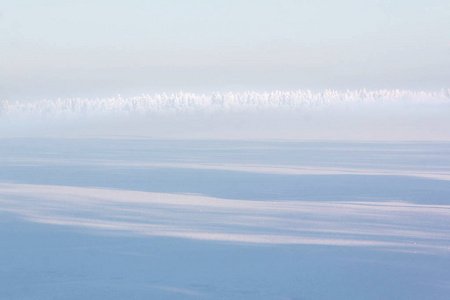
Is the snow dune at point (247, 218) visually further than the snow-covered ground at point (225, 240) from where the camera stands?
Yes

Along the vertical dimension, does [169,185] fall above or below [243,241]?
above

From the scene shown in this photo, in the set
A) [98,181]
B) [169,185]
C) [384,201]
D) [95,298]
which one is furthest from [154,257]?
[98,181]

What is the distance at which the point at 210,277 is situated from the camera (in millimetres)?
9227

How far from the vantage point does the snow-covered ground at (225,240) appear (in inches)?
344

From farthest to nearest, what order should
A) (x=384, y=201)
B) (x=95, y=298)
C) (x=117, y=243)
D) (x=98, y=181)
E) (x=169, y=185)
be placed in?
(x=98, y=181), (x=169, y=185), (x=384, y=201), (x=117, y=243), (x=95, y=298)

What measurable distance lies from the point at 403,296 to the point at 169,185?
15029 mm

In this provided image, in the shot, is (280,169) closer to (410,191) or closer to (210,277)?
(410,191)

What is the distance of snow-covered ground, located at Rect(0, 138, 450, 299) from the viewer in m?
8.75

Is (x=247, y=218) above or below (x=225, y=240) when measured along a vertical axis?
above

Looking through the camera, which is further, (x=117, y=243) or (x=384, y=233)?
(x=384, y=233)

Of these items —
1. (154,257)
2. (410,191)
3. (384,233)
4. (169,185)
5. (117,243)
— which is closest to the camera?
(154,257)

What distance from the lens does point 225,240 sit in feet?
39.2

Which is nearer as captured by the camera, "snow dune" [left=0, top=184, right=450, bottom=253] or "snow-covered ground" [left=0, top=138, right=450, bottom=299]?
"snow-covered ground" [left=0, top=138, right=450, bottom=299]

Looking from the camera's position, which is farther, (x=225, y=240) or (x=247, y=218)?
(x=247, y=218)
